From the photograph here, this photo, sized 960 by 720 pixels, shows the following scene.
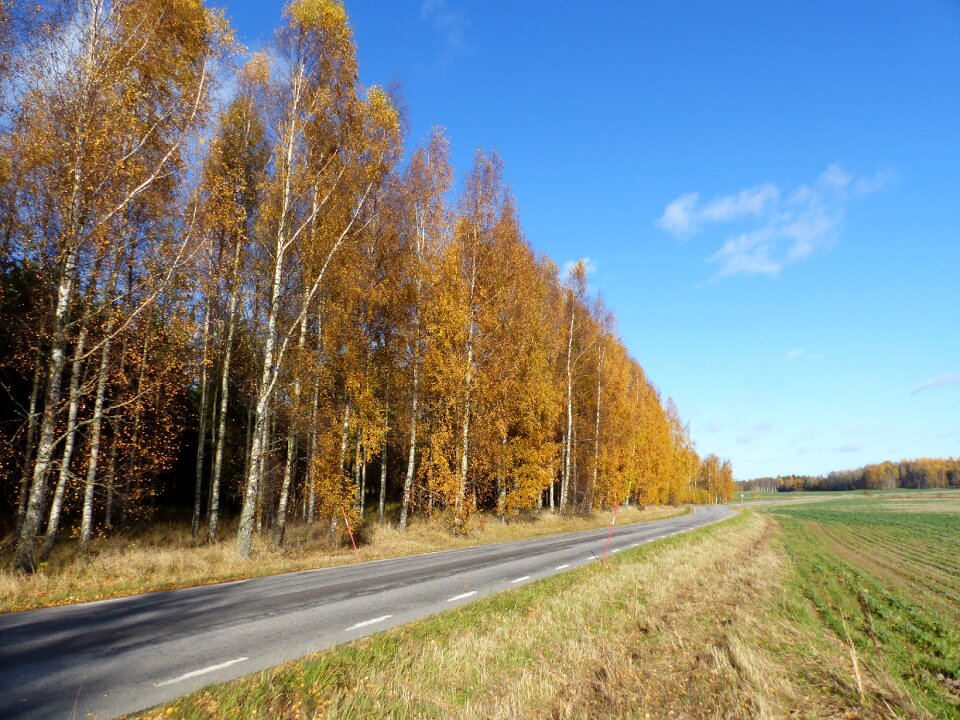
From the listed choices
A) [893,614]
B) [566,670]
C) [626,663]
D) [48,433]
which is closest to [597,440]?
[893,614]

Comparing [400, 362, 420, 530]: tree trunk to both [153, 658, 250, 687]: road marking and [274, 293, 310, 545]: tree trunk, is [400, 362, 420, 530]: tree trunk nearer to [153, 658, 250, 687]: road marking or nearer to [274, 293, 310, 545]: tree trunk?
[274, 293, 310, 545]: tree trunk

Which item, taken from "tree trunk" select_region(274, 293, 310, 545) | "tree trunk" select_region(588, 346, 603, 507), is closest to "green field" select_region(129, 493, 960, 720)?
"tree trunk" select_region(274, 293, 310, 545)

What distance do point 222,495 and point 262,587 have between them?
71.8 ft

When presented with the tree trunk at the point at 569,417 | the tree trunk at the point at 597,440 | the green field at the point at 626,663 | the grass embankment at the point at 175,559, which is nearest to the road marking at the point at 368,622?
the green field at the point at 626,663

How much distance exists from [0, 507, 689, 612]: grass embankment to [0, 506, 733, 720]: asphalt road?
867 millimetres

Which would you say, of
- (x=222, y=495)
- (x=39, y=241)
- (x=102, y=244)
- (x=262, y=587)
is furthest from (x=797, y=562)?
(x=222, y=495)

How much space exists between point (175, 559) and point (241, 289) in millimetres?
9623

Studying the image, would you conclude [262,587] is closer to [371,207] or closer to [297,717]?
[297,717]

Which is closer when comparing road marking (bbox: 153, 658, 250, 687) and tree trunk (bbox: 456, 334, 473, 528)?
road marking (bbox: 153, 658, 250, 687)

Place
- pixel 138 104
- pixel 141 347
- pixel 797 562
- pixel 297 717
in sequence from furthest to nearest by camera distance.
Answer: pixel 797 562 < pixel 141 347 < pixel 138 104 < pixel 297 717

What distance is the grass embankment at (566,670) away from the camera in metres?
4.58

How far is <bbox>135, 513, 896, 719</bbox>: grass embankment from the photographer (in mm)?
4578

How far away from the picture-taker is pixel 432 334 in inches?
811

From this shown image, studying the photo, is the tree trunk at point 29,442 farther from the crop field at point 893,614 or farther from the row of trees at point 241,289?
the crop field at point 893,614
